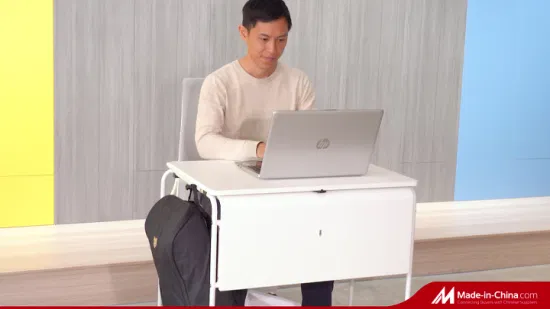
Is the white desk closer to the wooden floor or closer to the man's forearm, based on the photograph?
the man's forearm

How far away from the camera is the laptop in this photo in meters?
2.52

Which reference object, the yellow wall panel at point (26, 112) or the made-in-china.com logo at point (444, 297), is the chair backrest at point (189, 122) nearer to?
the yellow wall panel at point (26, 112)

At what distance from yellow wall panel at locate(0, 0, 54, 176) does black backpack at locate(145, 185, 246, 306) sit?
133 cm

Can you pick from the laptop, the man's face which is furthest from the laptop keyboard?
the man's face

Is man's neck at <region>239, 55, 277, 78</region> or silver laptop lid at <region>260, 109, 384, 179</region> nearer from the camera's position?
silver laptop lid at <region>260, 109, 384, 179</region>

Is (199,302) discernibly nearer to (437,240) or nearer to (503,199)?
(437,240)

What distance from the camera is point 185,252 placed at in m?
2.59

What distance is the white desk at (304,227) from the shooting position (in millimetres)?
2486

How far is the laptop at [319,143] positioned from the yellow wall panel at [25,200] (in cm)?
154

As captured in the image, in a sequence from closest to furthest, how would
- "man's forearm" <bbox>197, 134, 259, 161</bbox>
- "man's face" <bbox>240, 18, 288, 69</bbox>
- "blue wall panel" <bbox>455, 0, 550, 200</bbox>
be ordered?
"man's forearm" <bbox>197, 134, 259, 161</bbox>, "man's face" <bbox>240, 18, 288, 69</bbox>, "blue wall panel" <bbox>455, 0, 550, 200</bbox>

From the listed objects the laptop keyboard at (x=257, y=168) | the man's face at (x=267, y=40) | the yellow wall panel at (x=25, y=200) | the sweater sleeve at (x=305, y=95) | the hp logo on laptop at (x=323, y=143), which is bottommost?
the yellow wall panel at (x=25, y=200)

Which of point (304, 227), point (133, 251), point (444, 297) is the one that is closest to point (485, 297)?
point (444, 297)

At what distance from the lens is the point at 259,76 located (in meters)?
3.10

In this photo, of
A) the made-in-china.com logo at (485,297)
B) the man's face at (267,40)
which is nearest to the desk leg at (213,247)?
the man's face at (267,40)
